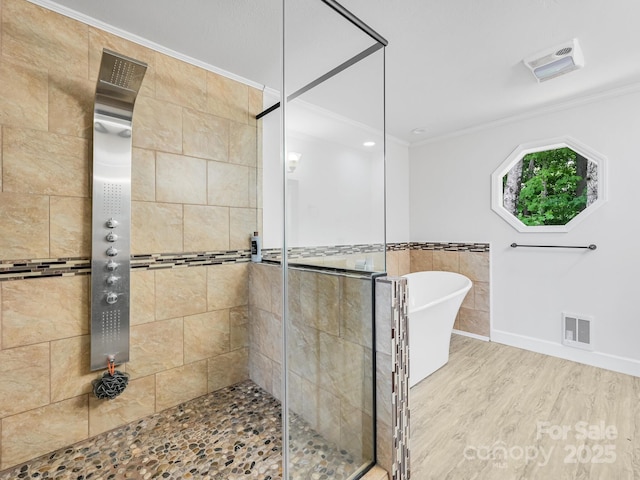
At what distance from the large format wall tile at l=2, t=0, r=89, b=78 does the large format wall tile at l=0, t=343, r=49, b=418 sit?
57.9 inches

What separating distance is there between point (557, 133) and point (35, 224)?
403 centimetres

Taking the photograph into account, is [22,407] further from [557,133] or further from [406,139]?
[557,133]

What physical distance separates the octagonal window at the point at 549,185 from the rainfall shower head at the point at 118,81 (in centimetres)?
330

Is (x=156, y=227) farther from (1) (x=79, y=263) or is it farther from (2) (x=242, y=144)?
Result: (2) (x=242, y=144)

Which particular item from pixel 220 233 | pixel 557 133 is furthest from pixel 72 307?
pixel 557 133

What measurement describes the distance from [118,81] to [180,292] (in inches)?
50.2

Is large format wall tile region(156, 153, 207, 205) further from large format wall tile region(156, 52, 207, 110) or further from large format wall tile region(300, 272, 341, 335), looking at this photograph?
large format wall tile region(300, 272, 341, 335)

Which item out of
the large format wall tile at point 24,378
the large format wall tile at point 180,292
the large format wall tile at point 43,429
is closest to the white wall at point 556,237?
the large format wall tile at point 180,292

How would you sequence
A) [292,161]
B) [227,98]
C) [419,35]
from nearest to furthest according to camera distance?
[292,161] < [419,35] < [227,98]

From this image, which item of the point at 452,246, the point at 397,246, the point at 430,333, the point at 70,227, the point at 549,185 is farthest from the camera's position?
the point at 397,246

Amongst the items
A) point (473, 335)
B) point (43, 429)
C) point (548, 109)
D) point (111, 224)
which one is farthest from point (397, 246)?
point (43, 429)

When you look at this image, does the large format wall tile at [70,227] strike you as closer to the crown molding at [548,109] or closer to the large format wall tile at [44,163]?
the large format wall tile at [44,163]

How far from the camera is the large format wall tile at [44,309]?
1.51 meters

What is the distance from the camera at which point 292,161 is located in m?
1.35
